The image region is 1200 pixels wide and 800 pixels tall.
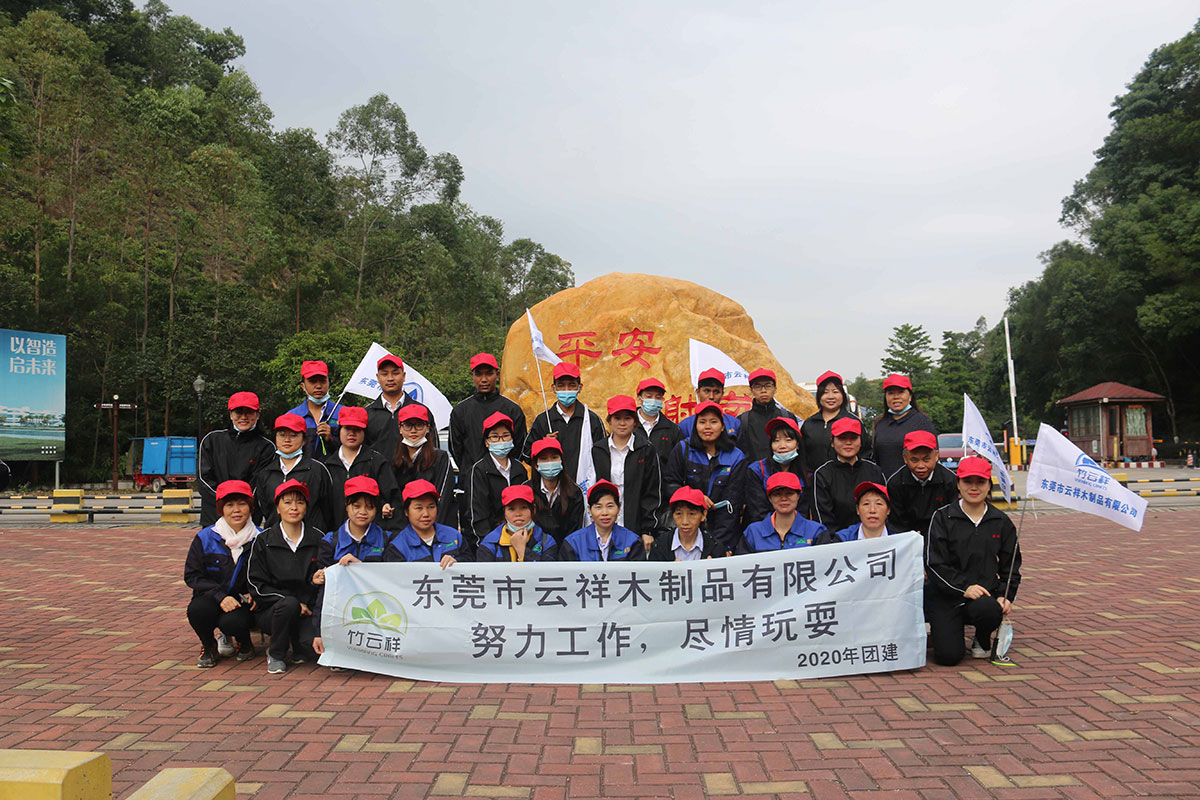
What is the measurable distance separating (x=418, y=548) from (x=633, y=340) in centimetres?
643

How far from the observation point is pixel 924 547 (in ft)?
16.4

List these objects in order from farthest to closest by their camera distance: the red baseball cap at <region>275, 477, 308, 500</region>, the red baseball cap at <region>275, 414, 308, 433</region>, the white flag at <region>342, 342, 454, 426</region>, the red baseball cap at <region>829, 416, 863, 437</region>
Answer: the white flag at <region>342, 342, 454, 426</region> < the red baseball cap at <region>275, 414, 308, 433</region> < the red baseball cap at <region>829, 416, 863, 437</region> < the red baseball cap at <region>275, 477, 308, 500</region>

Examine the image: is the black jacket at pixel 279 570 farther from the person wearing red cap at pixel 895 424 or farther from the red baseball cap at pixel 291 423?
the person wearing red cap at pixel 895 424

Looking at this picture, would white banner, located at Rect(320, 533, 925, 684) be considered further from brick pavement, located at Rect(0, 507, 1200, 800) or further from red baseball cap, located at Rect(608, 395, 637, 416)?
red baseball cap, located at Rect(608, 395, 637, 416)

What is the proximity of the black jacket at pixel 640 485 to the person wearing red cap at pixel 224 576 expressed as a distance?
2.33 m

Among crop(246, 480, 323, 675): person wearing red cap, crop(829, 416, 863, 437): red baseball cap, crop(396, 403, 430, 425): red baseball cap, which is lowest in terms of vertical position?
crop(246, 480, 323, 675): person wearing red cap

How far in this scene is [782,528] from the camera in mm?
A: 5105

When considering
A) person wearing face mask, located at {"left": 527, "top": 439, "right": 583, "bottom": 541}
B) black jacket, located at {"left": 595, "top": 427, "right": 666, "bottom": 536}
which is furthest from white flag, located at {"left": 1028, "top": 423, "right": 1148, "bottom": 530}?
person wearing face mask, located at {"left": 527, "top": 439, "right": 583, "bottom": 541}

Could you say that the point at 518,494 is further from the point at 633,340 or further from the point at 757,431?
the point at 633,340

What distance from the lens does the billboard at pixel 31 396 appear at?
17.0m

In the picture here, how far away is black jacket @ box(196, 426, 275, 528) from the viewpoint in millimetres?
5785

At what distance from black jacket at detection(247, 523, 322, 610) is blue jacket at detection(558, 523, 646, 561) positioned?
1.56 m

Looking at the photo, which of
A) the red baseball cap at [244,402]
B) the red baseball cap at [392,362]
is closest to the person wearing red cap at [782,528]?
the red baseball cap at [392,362]

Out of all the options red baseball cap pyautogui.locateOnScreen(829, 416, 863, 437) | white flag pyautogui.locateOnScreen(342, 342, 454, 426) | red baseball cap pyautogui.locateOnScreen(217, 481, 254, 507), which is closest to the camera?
red baseball cap pyautogui.locateOnScreen(217, 481, 254, 507)
